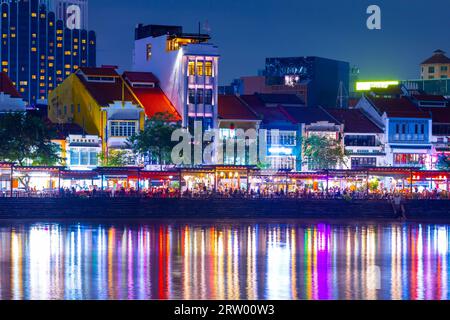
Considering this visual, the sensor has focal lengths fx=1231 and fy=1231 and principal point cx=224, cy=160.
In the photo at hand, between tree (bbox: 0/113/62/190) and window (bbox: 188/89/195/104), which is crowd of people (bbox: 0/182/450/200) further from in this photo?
window (bbox: 188/89/195/104)

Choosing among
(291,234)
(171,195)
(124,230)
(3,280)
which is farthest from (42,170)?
(3,280)

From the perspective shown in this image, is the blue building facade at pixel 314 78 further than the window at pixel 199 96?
Yes

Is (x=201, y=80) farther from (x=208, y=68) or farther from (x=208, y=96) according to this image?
(x=208, y=96)

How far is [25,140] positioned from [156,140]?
1404cm

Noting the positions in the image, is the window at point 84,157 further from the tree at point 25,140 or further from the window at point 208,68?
the window at point 208,68

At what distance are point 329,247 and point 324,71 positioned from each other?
112 meters

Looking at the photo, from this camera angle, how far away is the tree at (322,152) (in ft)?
460

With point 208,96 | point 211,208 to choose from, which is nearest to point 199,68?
point 208,96

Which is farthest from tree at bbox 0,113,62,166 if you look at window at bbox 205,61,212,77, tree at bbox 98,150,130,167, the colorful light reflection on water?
window at bbox 205,61,212,77

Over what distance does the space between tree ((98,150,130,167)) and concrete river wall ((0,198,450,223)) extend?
1682 centimetres

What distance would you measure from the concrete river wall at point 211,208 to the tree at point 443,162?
2548 cm

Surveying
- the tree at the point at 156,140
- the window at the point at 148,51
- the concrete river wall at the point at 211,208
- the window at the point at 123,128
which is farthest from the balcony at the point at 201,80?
the concrete river wall at the point at 211,208

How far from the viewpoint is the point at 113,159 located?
128 metres
